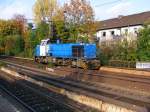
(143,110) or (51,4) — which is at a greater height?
(51,4)

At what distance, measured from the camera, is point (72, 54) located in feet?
124

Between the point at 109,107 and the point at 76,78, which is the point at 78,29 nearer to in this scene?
the point at 76,78

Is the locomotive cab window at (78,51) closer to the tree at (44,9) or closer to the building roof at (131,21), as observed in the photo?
the building roof at (131,21)

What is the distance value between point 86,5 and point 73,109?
40.9 metres

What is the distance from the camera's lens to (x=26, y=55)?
70938 millimetres

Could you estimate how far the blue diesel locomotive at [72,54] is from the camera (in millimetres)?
36188

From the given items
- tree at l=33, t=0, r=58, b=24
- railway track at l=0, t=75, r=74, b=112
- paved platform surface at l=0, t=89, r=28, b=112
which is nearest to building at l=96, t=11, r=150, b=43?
tree at l=33, t=0, r=58, b=24

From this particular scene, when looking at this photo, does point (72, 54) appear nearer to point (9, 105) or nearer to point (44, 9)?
point (9, 105)

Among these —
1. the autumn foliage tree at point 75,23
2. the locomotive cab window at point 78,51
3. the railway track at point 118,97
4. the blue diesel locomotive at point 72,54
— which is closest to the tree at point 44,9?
the autumn foliage tree at point 75,23

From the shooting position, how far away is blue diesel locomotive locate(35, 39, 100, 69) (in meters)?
36.2

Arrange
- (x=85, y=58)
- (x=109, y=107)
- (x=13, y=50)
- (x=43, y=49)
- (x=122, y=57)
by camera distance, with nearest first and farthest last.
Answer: (x=109, y=107), (x=85, y=58), (x=122, y=57), (x=43, y=49), (x=13, y=50)

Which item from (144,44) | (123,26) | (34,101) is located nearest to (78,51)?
(144,44)

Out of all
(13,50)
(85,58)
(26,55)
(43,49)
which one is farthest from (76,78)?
(13,50)

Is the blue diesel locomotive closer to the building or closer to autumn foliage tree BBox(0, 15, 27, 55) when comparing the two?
the building
